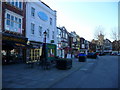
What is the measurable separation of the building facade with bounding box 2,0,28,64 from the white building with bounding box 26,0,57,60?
1128mm

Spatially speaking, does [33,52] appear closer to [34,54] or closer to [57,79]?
[34,54]

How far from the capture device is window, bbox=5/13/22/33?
50.8ft

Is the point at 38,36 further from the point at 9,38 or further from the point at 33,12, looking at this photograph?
the point at 9,38

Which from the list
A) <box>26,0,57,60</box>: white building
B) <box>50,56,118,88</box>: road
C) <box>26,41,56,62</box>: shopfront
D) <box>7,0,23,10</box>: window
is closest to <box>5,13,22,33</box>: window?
<box>7,0,23,10</box>: window

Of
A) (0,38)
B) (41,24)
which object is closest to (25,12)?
(41,24)

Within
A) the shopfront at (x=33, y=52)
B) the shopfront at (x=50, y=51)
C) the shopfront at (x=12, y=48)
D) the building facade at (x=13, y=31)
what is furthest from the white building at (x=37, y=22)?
the shopfront at (x=12, y=48)

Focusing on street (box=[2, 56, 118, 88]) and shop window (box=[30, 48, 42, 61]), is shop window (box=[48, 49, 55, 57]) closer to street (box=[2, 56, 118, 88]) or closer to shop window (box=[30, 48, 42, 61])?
street (box=[2, 56, 118, 88])

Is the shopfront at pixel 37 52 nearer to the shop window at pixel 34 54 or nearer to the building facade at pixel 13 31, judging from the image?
the shop window at pixel 34 54

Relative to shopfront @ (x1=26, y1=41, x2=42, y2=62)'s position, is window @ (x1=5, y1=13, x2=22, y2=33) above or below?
above

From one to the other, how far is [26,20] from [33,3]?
3.53m

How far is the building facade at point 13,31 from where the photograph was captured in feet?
48.5

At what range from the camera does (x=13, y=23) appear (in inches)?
648

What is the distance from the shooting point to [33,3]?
20688mm

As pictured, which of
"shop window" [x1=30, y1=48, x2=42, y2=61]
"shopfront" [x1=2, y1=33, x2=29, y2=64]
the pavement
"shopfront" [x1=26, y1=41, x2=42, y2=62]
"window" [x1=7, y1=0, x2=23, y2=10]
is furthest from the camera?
"shop window" [x1=30, y1=48, x2=42, y2=61]
